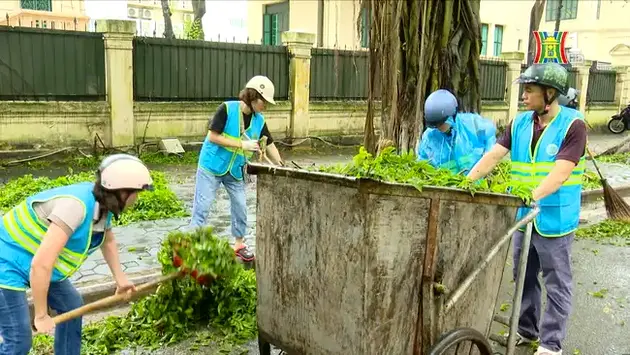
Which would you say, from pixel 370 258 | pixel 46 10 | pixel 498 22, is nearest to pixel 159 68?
pixel 370 258

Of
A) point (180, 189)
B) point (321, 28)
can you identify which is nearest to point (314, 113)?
point (180, 189)

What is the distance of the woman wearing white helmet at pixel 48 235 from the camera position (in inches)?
103

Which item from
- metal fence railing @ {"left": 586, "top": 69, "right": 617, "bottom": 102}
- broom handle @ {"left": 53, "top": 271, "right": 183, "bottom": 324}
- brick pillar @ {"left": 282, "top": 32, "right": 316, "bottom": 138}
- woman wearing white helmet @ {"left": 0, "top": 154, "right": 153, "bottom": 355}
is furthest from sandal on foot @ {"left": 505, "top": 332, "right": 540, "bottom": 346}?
metal fence railing @ {"left": 586, "top": 69, "right": 617, "bottom": 102}

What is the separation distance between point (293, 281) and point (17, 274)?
128cm

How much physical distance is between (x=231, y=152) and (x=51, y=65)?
6.31 meters

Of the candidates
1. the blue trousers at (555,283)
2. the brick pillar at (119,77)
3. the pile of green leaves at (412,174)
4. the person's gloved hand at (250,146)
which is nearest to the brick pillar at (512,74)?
the brick pillar at (119,77)

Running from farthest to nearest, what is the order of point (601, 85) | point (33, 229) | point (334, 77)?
point (601, 85) → point (334, 77) → point (33, 229)

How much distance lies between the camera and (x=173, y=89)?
37.3ft

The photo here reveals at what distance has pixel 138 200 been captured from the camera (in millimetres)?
6953

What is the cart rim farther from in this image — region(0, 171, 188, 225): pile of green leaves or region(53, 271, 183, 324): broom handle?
region(0, 171, 188, 225): pile of green leaves

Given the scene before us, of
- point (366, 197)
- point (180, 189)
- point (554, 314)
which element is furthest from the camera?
point (180, 189)

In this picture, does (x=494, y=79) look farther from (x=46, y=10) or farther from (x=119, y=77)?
(x=46, y=10)

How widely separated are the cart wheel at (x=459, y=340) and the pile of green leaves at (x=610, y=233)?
464cm

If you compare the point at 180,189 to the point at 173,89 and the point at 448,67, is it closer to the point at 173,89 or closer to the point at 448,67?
the point at 173,89
